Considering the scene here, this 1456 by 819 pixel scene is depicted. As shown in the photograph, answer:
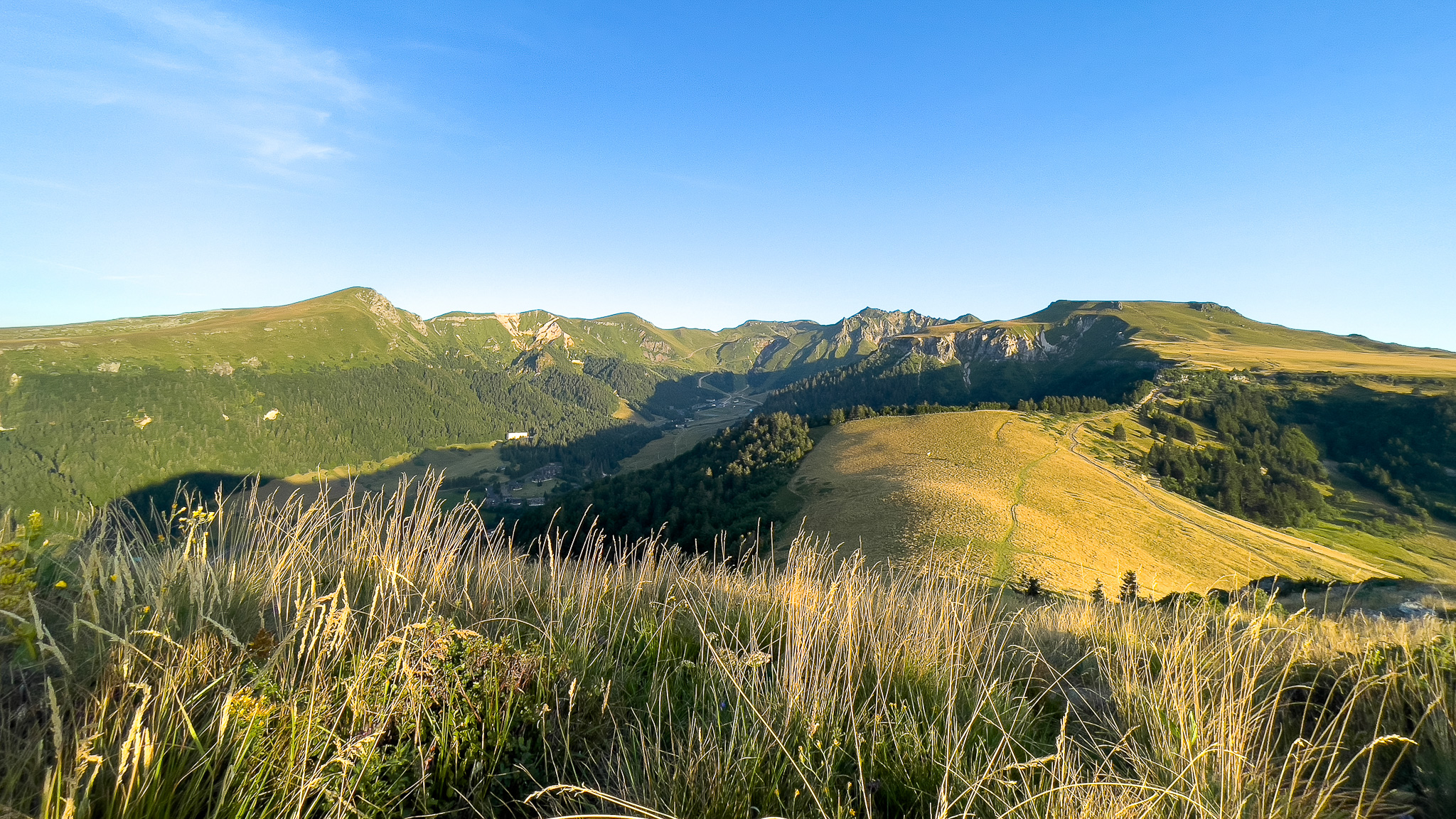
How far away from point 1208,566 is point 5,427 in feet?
784

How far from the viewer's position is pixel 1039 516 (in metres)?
49.7

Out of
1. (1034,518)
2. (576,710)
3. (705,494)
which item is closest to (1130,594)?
(576,710)

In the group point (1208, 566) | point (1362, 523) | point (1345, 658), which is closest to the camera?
point (1345, 658)

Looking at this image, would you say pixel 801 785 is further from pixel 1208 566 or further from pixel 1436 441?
pixel 1436 441

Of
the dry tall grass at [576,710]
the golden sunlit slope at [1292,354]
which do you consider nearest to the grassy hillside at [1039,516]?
the dry tall grass at [576,710]

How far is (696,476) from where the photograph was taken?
83.9 m

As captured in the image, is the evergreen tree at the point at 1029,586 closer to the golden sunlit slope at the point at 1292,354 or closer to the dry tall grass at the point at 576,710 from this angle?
the dry tall grass at the point at 576,710

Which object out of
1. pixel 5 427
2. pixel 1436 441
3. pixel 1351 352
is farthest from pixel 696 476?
pixel 1351 352

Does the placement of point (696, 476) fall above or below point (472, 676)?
below

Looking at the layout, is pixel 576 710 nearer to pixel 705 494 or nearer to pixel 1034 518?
pixel 1034 518

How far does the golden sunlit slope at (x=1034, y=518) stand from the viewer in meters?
41.7

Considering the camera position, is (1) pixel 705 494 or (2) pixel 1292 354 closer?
(1) pixel 705 494

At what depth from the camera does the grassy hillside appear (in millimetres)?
42000

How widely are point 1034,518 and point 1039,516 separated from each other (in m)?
1.06
